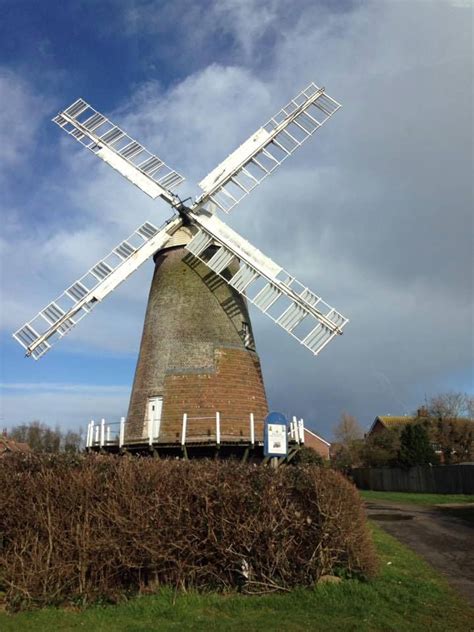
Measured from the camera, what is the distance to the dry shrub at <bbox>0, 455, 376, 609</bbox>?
299 inches

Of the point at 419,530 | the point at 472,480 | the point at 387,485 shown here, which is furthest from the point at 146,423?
the point at 387,485

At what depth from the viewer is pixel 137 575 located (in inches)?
312

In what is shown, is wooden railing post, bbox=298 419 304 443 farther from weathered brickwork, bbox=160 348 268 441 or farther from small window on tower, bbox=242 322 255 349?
small window on tower, bbox=242 322 255 349

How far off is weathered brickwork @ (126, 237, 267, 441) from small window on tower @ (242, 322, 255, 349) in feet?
0.30

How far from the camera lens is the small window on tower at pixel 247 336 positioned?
18.3 m

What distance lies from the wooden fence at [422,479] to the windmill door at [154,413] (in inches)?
920

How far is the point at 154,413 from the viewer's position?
16828mm

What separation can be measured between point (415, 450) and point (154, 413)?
3117 cm

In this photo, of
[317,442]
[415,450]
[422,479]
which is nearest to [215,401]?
[422,479]

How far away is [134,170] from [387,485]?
31.6 m

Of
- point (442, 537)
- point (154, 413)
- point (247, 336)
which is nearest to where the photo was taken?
point (442, 537)

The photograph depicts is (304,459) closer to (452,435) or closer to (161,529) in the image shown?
(161,529)

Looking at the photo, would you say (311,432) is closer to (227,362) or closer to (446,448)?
(446,448)

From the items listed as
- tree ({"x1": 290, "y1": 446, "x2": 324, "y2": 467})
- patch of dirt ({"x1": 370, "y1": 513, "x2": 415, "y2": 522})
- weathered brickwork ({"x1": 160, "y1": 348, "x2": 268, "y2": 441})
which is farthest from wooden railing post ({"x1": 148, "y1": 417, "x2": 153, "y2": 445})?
patch of dirt ({"x1": 370, "y1": 513, "x2": 415, "y2": 522})
